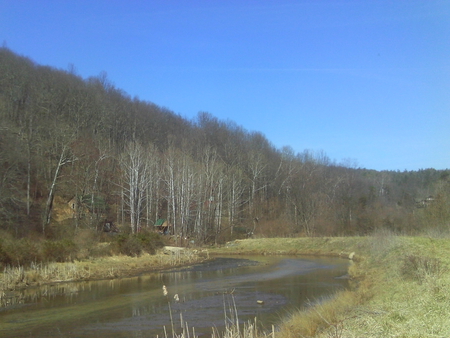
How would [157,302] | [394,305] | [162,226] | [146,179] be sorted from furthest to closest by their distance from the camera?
[162,226]
[146,179]
[157,302]
[394,305]

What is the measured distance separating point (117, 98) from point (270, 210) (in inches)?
1455

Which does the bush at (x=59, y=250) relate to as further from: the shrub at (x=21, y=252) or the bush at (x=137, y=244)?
the bush at (x=137, y=244)

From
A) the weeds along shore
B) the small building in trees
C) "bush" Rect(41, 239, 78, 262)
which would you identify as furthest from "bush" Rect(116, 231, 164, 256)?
the small building in trees

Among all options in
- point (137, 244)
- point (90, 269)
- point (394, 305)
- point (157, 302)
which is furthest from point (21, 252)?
point (394, 305)

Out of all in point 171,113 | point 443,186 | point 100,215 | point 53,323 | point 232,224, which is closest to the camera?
point 53,323

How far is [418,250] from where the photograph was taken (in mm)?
21781

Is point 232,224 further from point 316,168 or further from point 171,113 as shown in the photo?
point 171,113

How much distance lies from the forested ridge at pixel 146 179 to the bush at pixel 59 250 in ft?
34.5

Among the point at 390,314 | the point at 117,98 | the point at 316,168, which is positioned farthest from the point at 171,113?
the point at 390,314

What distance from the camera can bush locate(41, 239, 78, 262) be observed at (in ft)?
93.8

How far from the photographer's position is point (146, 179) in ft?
180

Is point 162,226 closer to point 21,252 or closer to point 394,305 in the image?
point 21,252

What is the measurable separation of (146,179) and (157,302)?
3561 centimetres

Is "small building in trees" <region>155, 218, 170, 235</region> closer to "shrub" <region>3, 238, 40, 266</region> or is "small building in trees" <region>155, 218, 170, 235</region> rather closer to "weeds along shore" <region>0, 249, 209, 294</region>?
"weeds along shore" <region>0, 249, 209, 294</region>
